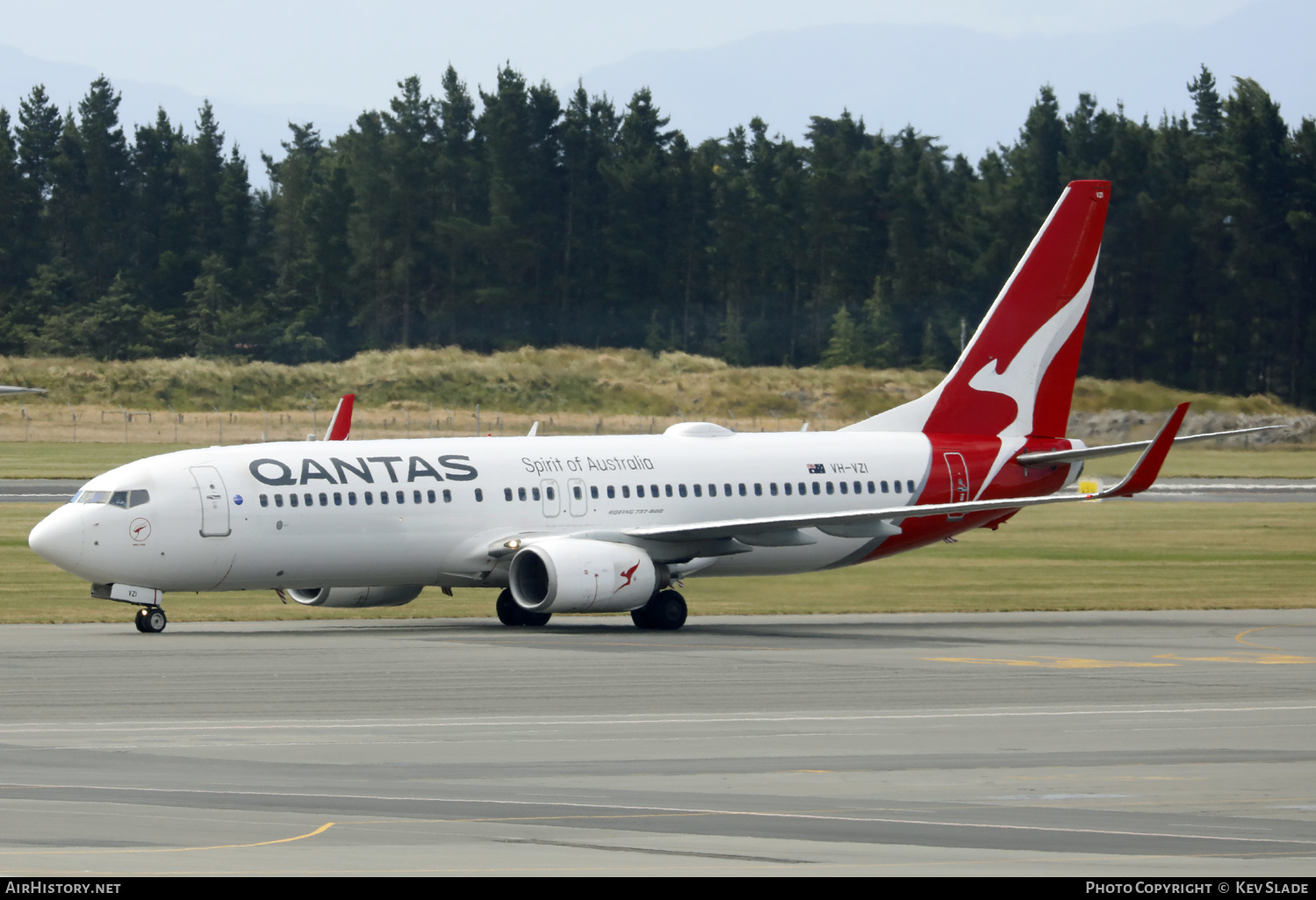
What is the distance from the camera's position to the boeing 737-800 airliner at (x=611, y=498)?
34.8 metres

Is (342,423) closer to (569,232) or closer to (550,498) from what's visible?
(550,498)

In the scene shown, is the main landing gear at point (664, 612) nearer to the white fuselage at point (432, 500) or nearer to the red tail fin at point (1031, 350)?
the white fuselage at point (432, 500)

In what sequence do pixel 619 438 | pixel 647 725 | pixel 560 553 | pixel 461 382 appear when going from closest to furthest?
pixel 647 725, pixel 560 553, pixel 619 438, pixel 461 382

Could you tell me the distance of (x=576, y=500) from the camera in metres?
38.1

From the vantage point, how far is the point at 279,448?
3638 centimetres

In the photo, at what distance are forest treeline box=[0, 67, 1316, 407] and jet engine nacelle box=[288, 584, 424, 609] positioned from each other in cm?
8736

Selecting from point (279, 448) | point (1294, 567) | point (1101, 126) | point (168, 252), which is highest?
point (1101, 126)

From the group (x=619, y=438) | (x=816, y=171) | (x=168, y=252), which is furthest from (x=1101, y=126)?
(x=619, y=438)

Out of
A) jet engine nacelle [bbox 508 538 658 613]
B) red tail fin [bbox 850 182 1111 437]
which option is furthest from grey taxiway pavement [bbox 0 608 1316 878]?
red tail fin [bbox 850 182 1111 437]

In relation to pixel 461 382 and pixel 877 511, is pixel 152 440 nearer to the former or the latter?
pixel 461 382

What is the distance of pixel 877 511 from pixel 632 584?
4896 millimetres

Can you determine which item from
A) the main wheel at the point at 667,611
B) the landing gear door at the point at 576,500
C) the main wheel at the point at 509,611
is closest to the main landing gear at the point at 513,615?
the main wheel at the point at 509,611

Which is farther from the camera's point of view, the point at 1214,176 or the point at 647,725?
the point at 1214,176

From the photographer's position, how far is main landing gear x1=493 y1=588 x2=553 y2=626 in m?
37.1
